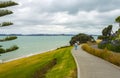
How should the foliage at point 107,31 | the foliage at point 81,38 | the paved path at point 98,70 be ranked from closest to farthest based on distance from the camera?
the paved path at point 98,70
the foliage at point 107,31
the foliage at point 81,38

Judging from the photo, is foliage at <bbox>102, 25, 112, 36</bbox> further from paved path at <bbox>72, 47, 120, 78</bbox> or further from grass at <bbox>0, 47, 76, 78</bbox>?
paved path at <bbox>72, 47, 120, 78</bbox>

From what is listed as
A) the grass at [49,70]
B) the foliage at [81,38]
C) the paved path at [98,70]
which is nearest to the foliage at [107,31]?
the foliage at [81,38]

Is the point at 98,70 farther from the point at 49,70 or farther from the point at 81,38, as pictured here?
the point at 81,38

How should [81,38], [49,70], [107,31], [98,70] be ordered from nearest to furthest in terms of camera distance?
[98,70], [49,70], [107,31], [81,38]

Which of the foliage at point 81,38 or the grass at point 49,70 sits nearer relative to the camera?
the grass at point 49,70

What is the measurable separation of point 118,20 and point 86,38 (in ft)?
121

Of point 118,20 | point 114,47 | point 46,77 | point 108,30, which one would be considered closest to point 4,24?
point 46,77

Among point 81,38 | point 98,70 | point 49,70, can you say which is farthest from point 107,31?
point 98,70

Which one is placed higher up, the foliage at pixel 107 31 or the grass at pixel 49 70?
the foliage at pixel 107 31

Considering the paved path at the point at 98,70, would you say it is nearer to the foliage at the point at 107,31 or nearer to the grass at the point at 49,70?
the grass at the point at 49,70

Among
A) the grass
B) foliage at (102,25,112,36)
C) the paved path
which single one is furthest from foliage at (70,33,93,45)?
the paved path

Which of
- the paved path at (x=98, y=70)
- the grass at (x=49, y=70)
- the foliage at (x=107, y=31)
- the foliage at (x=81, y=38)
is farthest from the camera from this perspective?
the foliage at (x=81, y=38)

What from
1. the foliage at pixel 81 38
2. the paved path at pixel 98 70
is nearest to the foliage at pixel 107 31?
the foliage at pixel 81 38

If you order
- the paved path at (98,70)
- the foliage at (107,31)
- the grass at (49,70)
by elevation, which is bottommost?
the grass at (49,70)
